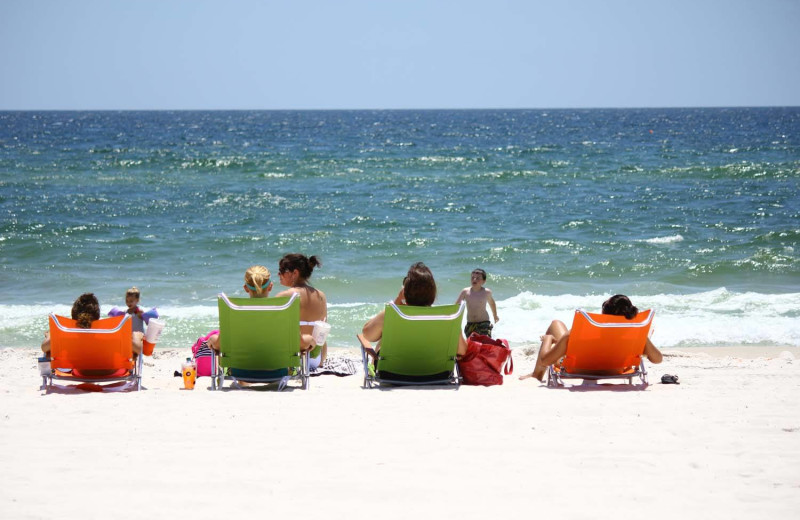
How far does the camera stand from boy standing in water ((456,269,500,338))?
7668mm

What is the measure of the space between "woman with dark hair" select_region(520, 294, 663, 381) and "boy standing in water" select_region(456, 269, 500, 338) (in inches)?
49.9

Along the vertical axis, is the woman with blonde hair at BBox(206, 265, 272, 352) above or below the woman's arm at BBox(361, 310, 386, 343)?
above

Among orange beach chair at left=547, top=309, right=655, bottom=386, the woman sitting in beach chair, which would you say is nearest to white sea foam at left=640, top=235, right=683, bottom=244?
orange beach chair at left=547, top=309, right=655, bottom=386

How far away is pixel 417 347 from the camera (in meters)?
6.04

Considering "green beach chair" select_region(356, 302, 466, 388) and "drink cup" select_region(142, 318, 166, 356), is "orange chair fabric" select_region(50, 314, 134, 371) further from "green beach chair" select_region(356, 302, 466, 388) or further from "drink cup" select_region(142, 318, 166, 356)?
"green beach chair" select_region(356, 302, 466, 388)

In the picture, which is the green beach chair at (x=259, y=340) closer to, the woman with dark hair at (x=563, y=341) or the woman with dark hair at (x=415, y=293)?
the woman with dark hair at (x=415, y=293)

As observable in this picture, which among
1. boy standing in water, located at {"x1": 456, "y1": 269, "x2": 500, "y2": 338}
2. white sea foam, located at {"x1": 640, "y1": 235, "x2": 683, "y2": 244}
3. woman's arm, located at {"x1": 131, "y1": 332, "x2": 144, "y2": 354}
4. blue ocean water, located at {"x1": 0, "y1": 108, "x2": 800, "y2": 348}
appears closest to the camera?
woman's arm, located at {"x1": 131, "y1": 332, "x2": 144, "y2": 354}

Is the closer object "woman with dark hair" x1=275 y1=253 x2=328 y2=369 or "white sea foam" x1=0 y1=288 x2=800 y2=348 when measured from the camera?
"woman with dark hair" x1=275 y1=253 x2=328 y2=369

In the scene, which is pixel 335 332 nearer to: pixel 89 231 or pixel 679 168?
pixel 89 231

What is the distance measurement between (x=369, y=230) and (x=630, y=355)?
39.7 feet

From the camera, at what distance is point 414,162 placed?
34.3 metres

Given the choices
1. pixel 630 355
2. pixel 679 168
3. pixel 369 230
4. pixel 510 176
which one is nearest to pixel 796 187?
pixel 679 168

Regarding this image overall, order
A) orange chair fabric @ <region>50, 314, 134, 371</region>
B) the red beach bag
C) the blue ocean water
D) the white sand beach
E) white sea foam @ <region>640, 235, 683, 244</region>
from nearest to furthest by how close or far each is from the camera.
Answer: the white sand beach → orange chair fabric @ <region>50, 314, 134, 371</region> → the red beach bag → the blue ocean water → white sea foam @ <region>640, 235, 683, 244</region>

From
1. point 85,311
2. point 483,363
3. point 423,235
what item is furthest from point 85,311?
point 423,235
